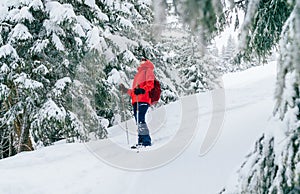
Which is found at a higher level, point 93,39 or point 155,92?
point 93,39

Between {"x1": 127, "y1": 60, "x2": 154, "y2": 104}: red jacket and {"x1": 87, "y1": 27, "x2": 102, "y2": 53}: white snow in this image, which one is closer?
{"x1": 127, "y1": 60, "x2": 154, "y2": 104}: red jacket

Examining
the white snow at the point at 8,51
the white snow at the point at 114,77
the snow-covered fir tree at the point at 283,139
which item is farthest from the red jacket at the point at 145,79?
the snow-covered fir tree at the point at 283,139

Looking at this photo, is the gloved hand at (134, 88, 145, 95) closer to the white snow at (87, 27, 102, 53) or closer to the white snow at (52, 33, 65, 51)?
the white snow at (87, 27, 102, 53)

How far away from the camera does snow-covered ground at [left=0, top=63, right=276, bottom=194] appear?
4.67m

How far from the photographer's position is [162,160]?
549 cm

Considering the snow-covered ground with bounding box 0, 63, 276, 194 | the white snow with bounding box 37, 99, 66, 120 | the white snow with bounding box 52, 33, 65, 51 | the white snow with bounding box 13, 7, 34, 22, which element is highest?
the white snow with bounding box 13, 7, 34, 22

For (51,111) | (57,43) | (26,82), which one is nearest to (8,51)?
(26,82)

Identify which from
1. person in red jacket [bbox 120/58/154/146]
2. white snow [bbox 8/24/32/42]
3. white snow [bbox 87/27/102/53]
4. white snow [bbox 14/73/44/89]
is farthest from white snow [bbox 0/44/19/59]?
person in red jacket [bbox 120/58/154/146]

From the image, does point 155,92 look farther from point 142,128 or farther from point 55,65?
point 55,65

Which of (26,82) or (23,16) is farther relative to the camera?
(26,82)

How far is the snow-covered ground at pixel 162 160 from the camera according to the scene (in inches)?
184

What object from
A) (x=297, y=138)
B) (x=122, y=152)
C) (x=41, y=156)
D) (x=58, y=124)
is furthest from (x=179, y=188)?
(x=58, y=124)

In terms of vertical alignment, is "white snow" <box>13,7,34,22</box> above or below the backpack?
above

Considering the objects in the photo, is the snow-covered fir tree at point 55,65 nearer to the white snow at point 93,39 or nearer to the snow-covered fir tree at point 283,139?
the white snow at point 93,39
